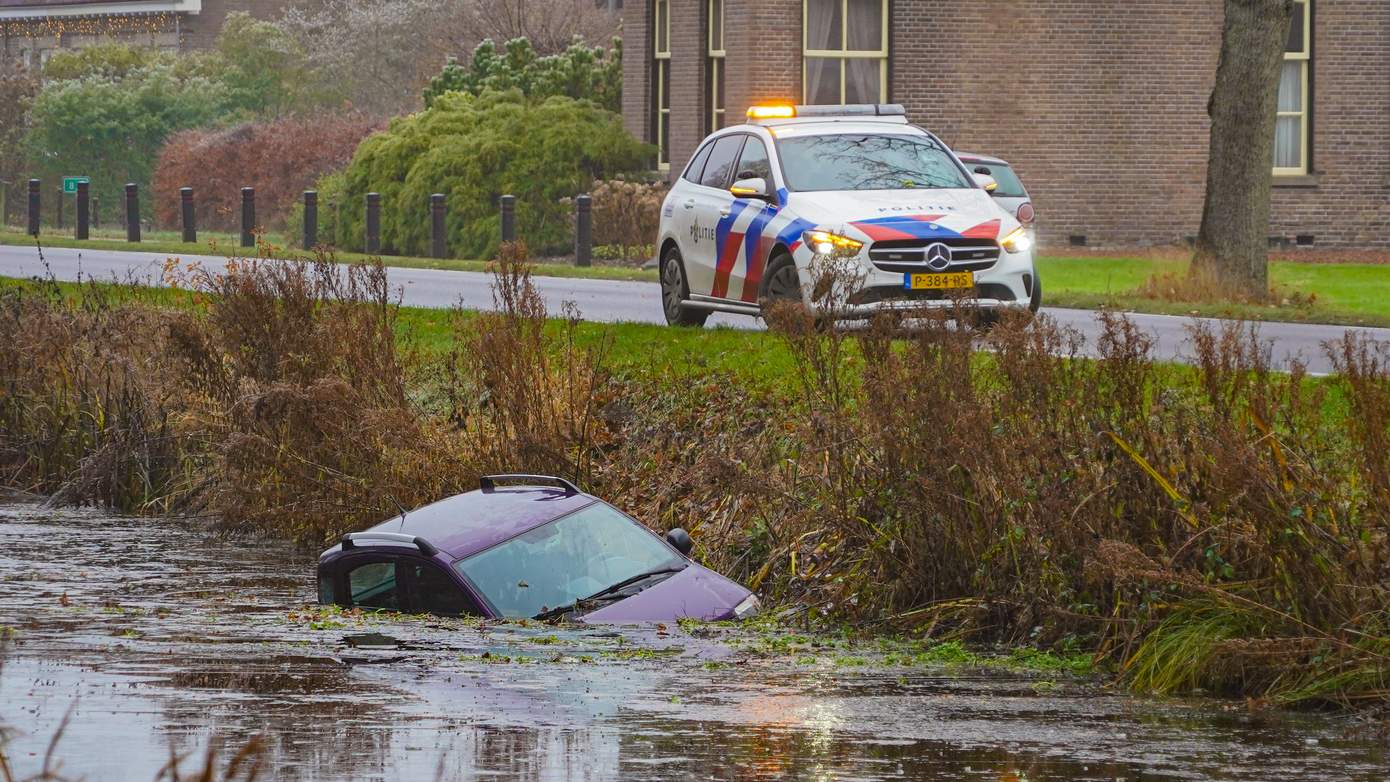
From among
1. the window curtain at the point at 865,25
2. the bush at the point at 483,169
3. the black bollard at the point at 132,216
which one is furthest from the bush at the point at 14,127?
the window curtain at the point at 865,25

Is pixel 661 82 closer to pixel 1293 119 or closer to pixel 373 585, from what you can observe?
pixel 1293 119

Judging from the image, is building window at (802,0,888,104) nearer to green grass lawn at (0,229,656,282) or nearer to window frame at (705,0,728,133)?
window frame at (705,0,728,133)

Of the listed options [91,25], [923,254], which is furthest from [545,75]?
[91,25]

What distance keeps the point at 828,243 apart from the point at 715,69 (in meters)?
17.5

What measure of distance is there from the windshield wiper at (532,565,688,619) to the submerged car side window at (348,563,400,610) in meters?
0.86

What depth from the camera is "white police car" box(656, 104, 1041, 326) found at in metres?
15.5

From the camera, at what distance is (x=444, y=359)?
15.9m

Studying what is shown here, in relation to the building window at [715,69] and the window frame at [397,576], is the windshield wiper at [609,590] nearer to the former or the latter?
the window frame at [397,576]

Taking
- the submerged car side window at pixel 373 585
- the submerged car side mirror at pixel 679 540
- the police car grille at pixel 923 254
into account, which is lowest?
the submerged car side window at pixel 373 585

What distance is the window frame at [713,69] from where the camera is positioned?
3241 cm

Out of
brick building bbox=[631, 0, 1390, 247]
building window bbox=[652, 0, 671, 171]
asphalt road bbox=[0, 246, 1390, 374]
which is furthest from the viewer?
building window bbox=[652, 0, 671, 171]

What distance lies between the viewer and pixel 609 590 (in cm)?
1114

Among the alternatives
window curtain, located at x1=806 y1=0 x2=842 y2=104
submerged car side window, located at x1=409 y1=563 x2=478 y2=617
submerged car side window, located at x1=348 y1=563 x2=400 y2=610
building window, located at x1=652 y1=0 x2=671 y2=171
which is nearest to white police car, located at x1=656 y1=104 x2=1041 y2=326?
submerged car side window, located at x1=348 y1=563 x2=400 y2=610

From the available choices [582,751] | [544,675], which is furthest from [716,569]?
[582,751]
